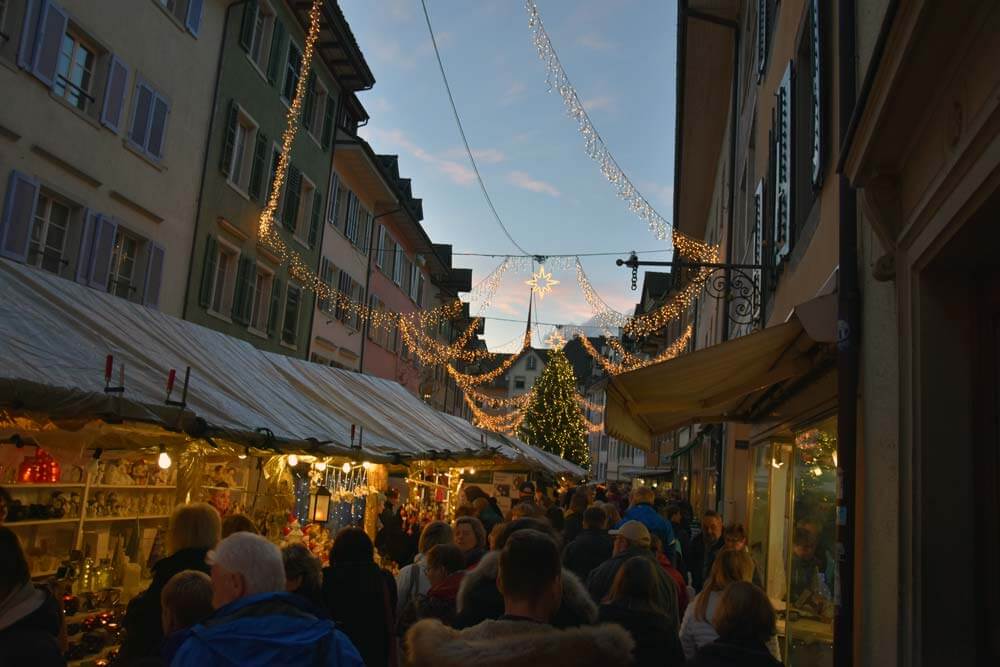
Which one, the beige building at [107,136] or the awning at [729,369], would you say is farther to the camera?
the beige building at [107,136]

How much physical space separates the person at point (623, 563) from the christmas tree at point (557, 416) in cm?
3938

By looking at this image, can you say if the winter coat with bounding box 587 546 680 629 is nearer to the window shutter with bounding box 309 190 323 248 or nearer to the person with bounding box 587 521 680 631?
the person with bounding box 587 521 680 631

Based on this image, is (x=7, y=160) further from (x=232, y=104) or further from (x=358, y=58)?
(x=358, y=58)

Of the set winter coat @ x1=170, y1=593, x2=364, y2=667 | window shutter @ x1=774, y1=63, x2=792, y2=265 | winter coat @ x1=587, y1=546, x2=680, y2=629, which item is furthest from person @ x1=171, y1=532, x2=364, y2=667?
window shutter @ x1=774, y1=63, x2=792, y2=265

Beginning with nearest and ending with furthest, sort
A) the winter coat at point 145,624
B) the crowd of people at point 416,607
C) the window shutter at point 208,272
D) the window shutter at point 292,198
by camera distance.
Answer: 1. the crowd of people at point 416,607
2. the winter coat at point 145,624
3. the window shutter at point 208,272
4. the window shutter at point 292,198

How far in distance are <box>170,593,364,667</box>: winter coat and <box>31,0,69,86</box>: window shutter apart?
1076 cm

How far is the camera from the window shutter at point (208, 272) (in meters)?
17.2

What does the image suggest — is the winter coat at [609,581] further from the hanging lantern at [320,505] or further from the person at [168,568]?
the hanging lantern at [320,505]

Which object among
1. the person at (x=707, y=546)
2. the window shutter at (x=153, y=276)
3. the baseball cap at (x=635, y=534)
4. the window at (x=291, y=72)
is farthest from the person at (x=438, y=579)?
the window at (x=291, y=72)

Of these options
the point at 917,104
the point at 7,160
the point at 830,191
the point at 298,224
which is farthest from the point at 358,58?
the point at 917,104

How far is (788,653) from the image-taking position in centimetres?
922

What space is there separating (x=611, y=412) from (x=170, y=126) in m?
10.8

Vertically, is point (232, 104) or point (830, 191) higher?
point (232, 104)

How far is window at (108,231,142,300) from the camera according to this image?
1452 centimetres
